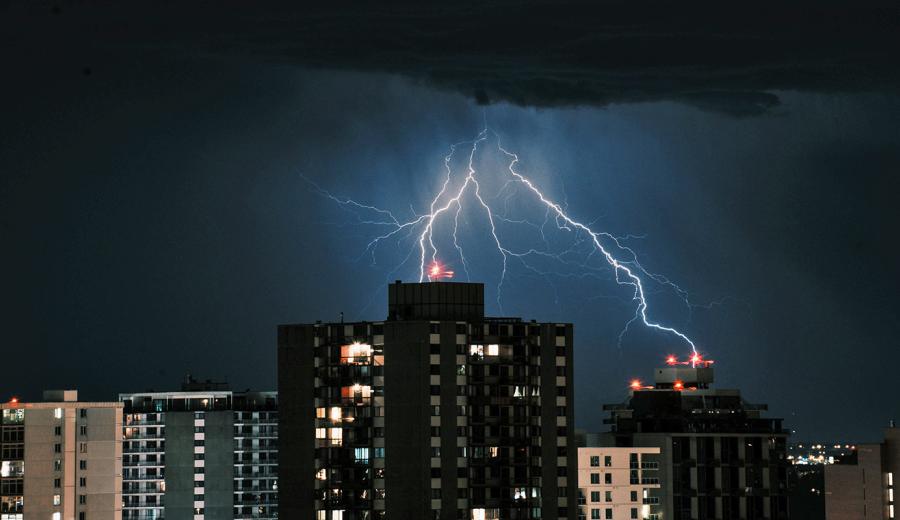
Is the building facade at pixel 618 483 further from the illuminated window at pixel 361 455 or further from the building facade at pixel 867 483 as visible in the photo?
the illuminated window at pixel 361 455

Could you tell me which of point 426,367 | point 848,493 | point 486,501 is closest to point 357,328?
point 426,367

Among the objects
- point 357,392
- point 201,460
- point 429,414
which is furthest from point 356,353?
point 201,460

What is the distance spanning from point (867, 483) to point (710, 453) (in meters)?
16.7

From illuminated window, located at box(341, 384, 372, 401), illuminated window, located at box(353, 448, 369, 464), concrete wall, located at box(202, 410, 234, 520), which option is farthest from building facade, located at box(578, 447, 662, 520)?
concrete wall, located at box(202, 410, 234, 520)

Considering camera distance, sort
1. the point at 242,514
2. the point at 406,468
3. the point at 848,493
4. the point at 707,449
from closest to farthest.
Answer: the point at 406,468 < the point at 707,449 < the point at 848,493 < the point at 242,514

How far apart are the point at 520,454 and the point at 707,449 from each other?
84.3 feet

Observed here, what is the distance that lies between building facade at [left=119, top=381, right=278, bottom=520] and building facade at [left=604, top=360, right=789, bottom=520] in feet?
130

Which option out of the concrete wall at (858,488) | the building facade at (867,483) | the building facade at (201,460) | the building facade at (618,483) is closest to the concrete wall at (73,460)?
the building facade at (201,460)

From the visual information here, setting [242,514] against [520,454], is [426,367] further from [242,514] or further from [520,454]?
[242,514]

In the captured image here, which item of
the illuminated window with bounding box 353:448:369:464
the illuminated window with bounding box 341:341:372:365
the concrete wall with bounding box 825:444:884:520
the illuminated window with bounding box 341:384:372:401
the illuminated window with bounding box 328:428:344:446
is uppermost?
the illuminated window with bounding box 341:341:372:365

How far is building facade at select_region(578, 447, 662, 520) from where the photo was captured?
479ft

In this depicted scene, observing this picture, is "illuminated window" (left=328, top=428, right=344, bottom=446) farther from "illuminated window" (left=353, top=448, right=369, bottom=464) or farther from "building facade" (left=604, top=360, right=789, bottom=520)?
"building facade" (left=604, top=360, right=789, bottom=520)

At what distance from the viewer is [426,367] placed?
126500 millimetres

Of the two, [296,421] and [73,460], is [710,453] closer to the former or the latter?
[296,421]
